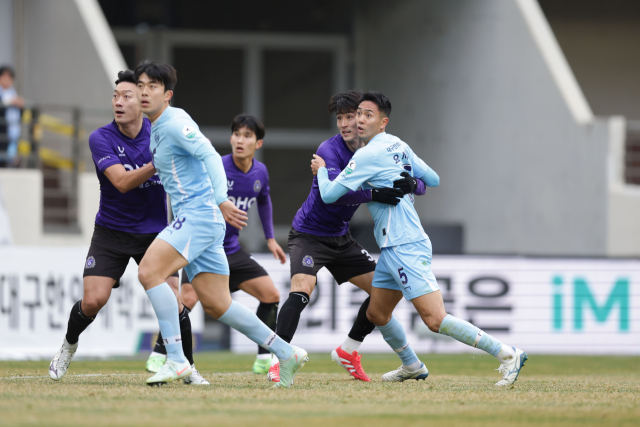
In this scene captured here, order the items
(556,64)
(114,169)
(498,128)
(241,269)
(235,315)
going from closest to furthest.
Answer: (235,315)
(114,169)
(241,269)
(556,64)
(498,128)

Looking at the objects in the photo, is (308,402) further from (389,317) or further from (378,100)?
(378,100)

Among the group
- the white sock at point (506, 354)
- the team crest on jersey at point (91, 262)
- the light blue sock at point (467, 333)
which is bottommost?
the white sock at point (506, 354)

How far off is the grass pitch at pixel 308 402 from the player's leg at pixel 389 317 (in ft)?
0.51

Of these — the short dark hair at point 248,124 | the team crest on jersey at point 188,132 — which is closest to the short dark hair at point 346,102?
the short dark hair at point 248,124

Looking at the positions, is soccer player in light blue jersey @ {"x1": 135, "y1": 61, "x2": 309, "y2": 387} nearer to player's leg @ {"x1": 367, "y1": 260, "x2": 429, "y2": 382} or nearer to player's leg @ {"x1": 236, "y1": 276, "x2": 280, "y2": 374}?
player's leg @ {"x1": 367, "y1": 260, "x2": 429, "y2": 382}

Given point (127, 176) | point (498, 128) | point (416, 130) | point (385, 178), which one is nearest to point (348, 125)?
point (385, 178)

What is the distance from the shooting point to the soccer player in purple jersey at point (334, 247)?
664cm

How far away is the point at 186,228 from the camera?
566 cm

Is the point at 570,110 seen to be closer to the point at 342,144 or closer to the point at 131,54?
the point at 342,144

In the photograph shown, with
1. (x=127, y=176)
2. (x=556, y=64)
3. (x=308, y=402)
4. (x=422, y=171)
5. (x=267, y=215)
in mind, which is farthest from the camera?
(x=556, y=64)

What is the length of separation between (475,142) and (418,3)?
406 cm

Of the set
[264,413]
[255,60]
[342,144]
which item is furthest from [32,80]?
[264,413]

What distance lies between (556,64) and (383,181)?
455 inches

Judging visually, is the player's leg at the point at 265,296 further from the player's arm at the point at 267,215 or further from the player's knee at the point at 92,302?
the player's knee at the point at 92,302
